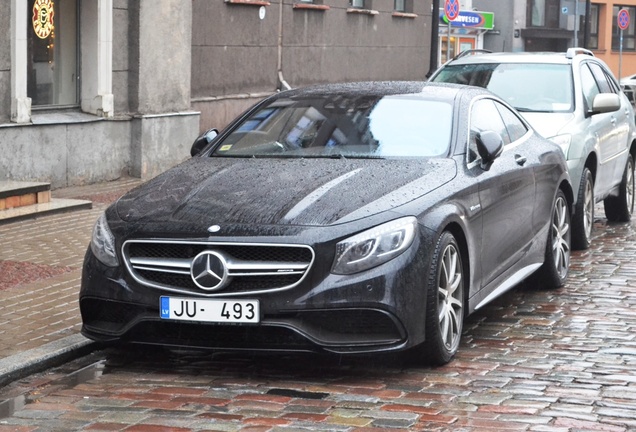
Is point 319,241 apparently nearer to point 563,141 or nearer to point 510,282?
point 510,282

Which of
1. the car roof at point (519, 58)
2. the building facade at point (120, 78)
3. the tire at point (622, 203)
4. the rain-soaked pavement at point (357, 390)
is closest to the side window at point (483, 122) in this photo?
the rain-soaked pavement at point (357, 390)

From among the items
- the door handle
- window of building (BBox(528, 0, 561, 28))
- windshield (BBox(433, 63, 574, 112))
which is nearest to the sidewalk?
the door handle

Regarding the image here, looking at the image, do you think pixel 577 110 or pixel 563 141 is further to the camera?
pixel 577 110

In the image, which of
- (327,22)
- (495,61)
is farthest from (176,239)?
(327,22)

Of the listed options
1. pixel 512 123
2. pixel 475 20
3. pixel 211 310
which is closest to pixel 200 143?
pixel 512 123

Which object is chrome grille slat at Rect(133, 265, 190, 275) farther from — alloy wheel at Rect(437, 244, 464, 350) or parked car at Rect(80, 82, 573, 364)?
alloy wheel at Rect(437, 244, 464, 350)

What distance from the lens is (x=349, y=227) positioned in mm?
6750

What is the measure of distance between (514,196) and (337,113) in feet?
3.94

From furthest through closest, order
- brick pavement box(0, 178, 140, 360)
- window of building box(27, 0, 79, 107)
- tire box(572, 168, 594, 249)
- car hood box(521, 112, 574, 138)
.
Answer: window of building box(27, 0, 79, 107) → car hood box(521, 112, 574, 138) → tire box(572, 168, 594, 249) → brick pavement box(0, 178, 140, 360)

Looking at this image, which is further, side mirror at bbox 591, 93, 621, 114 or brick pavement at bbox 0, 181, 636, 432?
side mirror at bbox 591, 93, 621, 114

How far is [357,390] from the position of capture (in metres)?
6.71

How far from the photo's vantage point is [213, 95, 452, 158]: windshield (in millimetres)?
8109

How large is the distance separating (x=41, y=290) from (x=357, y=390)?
3337mm

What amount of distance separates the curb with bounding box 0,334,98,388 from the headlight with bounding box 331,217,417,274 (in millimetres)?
1617
